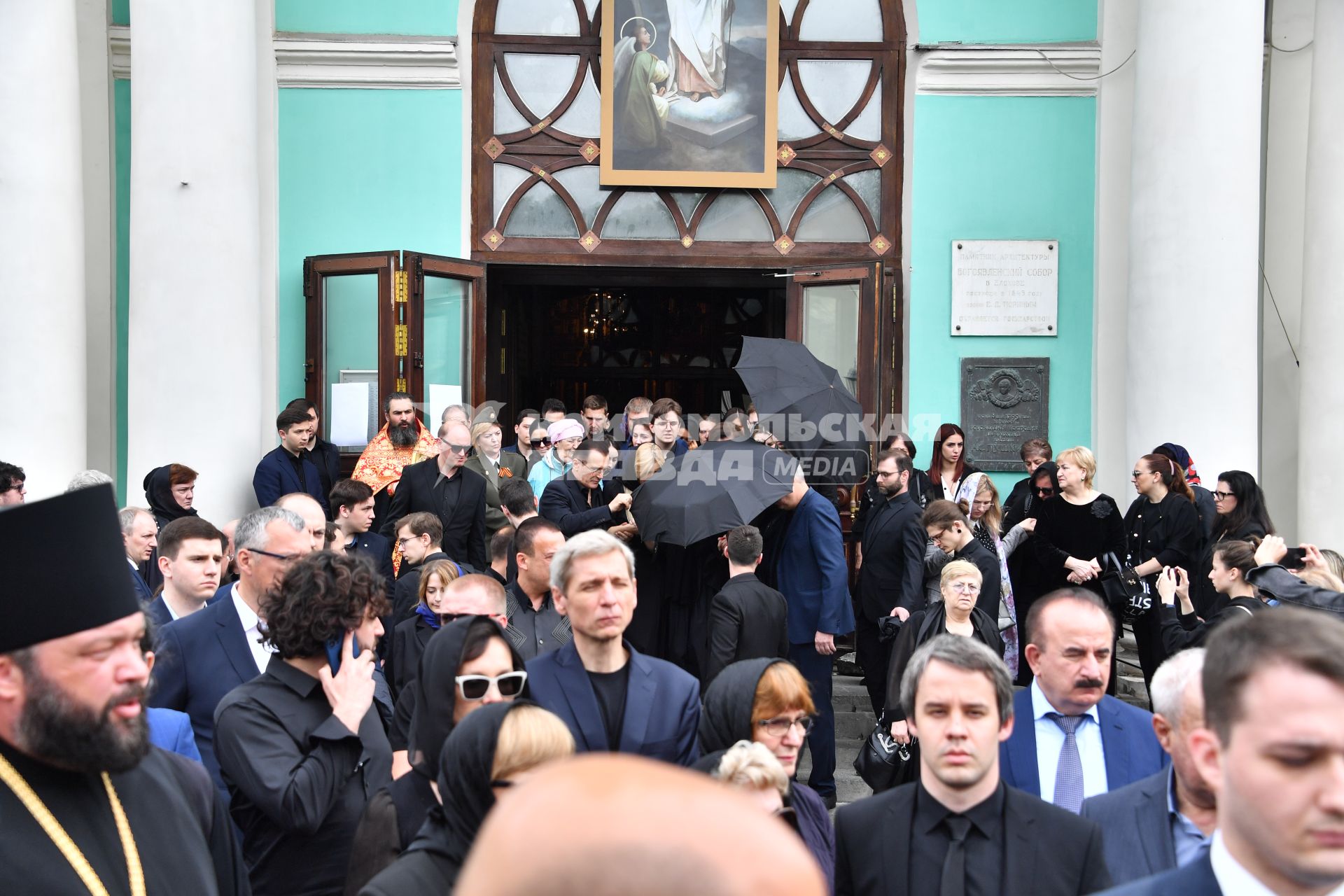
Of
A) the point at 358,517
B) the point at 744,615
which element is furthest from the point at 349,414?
the point at 744,615

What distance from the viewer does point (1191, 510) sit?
830 centimetres

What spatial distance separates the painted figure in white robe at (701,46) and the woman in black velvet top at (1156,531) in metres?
5.63

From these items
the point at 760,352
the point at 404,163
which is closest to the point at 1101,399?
the point at 760,352

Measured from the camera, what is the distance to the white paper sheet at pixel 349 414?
11.3 meters

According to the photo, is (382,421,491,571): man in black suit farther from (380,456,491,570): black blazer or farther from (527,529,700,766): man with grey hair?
(527,529,700,766): man with grey hair

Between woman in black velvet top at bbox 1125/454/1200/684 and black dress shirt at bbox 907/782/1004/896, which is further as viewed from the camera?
woman in black velvet top at bbox 1125/454/1200/684

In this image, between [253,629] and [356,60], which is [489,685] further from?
[356,60]

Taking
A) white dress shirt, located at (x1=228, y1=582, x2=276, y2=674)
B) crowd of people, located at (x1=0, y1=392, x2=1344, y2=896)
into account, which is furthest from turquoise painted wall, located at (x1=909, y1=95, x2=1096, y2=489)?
white dress shirt, located at (x1=228, y1=582, x2=276, y2=674)

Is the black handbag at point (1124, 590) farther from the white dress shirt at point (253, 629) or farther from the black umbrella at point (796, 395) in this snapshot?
the white dress shirt at point (253, 629)

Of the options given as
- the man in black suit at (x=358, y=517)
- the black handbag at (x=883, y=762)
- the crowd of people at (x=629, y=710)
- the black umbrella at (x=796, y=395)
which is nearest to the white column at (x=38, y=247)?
the crowd of people at (x=629, y=710)

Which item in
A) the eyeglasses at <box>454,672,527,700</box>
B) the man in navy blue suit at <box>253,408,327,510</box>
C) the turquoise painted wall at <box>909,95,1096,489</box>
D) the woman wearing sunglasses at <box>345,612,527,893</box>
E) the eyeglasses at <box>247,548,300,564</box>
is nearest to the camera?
the woman wearing sunglasses at <box>345,612,527,893</box>

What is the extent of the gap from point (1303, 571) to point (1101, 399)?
599 cm

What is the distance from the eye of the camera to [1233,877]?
1956 mm

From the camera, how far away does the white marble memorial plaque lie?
11930 millimetres
